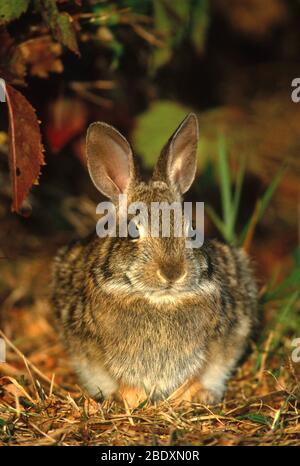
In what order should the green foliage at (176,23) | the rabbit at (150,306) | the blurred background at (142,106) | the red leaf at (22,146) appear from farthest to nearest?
the green foliage at (176,23) → the blurred background at (142,106) → the red leaf at (22,146) → the rabbit at (150,306)

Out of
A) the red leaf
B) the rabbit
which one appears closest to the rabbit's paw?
the rabbit

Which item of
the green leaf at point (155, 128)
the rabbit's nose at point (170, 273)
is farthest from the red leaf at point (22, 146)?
the green leaf at point (155, 128)

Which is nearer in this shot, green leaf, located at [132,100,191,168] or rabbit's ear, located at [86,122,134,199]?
rabbit's ear, located at [86,122,134,199]

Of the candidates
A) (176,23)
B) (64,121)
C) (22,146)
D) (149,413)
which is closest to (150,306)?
(149,413)

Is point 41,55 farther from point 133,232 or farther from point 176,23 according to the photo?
point 133,232

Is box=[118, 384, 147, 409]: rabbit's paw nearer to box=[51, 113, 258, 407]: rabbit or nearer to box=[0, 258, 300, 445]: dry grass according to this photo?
box=[51, 113, 258, 407]: rabbit

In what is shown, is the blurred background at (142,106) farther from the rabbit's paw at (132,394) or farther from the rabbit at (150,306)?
the rabbit's paw at (132,394)

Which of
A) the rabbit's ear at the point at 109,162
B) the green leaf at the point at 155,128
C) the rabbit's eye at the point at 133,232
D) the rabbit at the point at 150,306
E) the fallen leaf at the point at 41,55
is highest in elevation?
the fallen leaf at the point at 41,55
